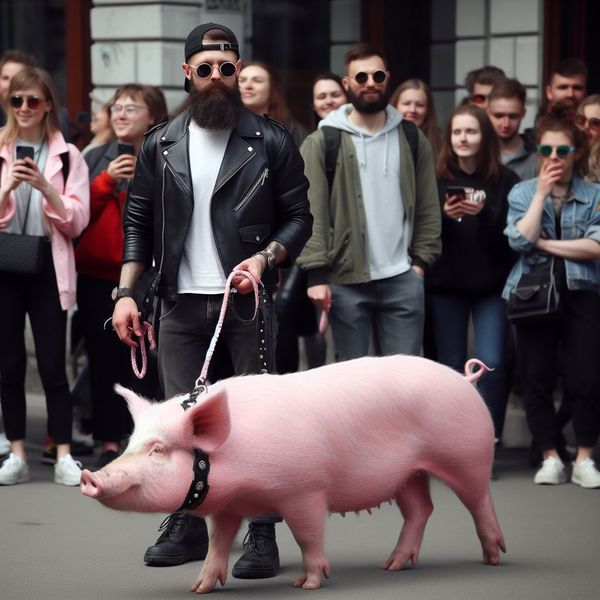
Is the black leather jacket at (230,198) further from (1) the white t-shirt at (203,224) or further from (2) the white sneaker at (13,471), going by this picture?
(2) the white sneaker at (13,471)

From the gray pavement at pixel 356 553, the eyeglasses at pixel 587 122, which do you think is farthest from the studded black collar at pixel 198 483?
the eyeglasses at pixel 587 122

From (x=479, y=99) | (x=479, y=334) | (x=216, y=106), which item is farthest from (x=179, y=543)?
(x=479, y=99)

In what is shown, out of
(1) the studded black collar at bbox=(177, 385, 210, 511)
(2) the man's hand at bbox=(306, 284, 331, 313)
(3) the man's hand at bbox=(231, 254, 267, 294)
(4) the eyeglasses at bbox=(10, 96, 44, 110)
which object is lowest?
(1) the studded black collar at bbox=(177, 385, 210, 511)

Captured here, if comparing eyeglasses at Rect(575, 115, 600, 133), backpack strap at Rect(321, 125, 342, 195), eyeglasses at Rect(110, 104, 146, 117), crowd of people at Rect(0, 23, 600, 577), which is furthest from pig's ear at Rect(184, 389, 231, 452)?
eyeglasses at Rect(575, 115, 600, 133)

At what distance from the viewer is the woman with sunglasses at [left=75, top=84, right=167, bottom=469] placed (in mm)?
9672

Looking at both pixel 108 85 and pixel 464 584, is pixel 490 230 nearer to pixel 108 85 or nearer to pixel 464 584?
pixel 464 584

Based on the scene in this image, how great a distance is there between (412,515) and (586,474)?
7.81 feet

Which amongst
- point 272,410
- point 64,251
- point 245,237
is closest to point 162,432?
point 272,410

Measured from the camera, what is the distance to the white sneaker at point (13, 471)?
30.8ft

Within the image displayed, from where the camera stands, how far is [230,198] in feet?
23.2

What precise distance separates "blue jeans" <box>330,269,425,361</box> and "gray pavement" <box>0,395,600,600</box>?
86 cm

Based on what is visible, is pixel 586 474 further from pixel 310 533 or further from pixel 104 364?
pixel 310 533

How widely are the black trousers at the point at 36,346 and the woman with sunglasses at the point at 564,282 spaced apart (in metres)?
2.50

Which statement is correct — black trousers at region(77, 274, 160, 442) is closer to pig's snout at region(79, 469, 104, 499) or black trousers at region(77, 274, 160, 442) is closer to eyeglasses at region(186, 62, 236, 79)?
eyeglasses at region(186, 62, 236, 79)
